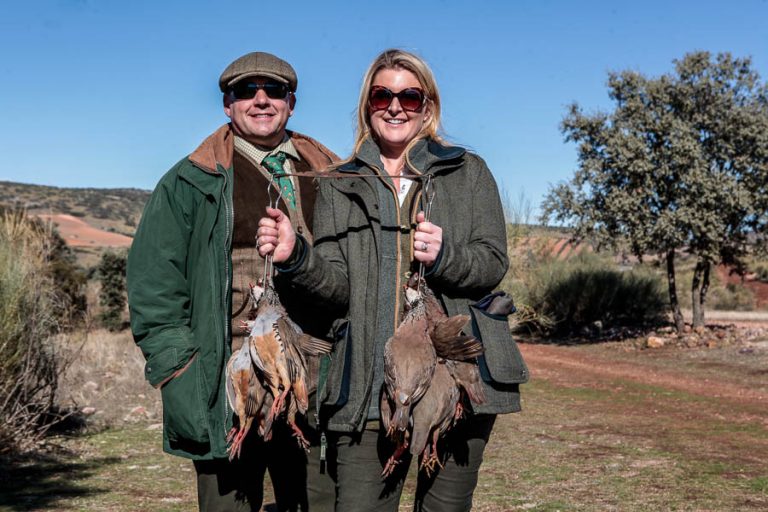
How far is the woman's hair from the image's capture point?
3609 mm

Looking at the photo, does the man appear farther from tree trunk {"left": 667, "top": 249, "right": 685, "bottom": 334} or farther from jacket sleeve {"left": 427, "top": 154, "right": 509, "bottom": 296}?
tree trunk {"left": 667, "top": 249, "right": 685, "bottom": 334}

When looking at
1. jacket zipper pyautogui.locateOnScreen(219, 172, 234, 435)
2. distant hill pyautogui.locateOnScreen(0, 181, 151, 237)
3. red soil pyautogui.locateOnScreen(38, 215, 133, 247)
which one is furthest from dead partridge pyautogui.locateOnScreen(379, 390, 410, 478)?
distant hill pyautogui.locateOnScreen(0, 181, 151, 237)

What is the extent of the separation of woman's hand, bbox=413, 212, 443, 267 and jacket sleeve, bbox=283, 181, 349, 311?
393mm

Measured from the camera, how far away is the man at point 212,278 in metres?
3.73

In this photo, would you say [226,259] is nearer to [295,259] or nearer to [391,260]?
[295,259]

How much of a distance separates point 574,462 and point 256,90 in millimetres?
6537

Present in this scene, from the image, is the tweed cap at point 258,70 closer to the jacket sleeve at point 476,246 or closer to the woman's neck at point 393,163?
the woman's neck at point 393,163

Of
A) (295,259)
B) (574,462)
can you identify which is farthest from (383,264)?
(574,462)

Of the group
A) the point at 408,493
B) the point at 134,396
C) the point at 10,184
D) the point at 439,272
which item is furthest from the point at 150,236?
the point at 10,184

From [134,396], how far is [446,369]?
1026cm

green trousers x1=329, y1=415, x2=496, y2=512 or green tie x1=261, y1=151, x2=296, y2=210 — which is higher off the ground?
green tie x1=261, y1=151, x2=296, y2=210

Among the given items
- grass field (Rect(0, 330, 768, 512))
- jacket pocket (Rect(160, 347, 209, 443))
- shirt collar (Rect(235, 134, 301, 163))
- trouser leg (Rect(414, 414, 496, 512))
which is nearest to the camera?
trouser leg (Rect(414, 414, 496, 512))

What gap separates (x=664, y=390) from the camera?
15.5 metres

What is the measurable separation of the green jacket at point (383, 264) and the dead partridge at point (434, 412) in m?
0.25
